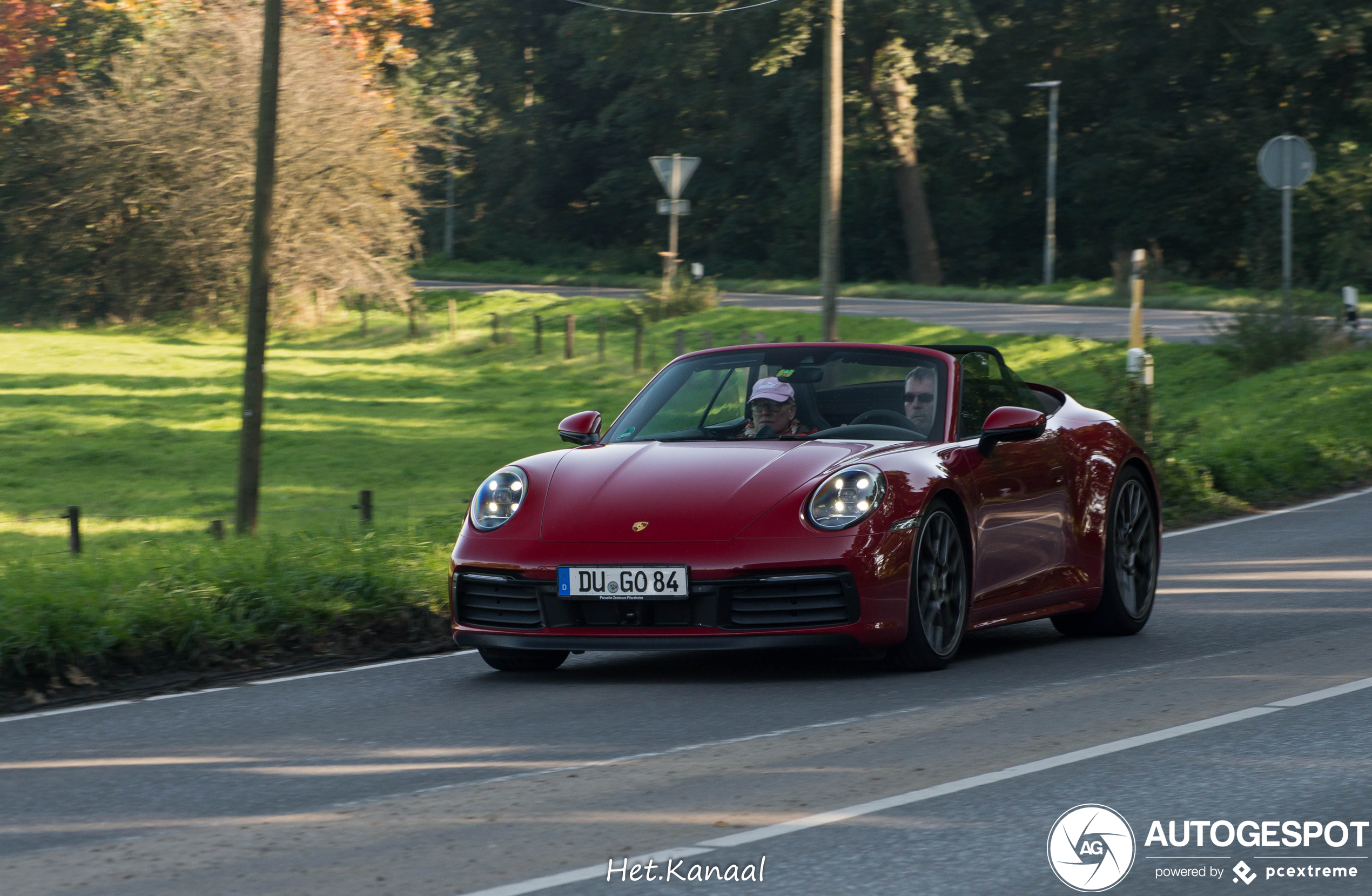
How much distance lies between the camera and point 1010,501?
830 centimetres

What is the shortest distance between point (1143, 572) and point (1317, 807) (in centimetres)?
412

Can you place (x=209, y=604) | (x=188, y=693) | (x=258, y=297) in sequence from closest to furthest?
(x=188, y=693), (x=209, y=604), (x=258, y=297)

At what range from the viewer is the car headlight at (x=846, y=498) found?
738 cm

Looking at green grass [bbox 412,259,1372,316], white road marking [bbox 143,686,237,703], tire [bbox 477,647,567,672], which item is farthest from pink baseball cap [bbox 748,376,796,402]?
green grass [bbox 412,259,1372,316]

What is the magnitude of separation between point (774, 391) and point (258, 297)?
19.9 feet

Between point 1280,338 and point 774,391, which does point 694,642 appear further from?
point 1280,338

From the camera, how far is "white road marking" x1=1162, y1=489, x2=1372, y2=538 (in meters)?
14.1

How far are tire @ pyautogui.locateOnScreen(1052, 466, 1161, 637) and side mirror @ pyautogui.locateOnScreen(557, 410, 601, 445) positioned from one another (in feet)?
7.80

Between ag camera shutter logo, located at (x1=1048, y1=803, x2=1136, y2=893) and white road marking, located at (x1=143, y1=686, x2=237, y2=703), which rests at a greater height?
ag camera shutter logo, located at (x1=1048, y1=803, x2=1136, y2=893)

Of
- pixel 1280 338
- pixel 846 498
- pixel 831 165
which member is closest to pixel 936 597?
pixel 846 498

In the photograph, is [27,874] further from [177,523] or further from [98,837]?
[177,523]

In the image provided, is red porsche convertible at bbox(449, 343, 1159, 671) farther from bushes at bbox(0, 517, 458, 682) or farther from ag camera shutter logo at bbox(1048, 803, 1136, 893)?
ag camera shutter logo at bbox(1048, 803, 1136, 893)

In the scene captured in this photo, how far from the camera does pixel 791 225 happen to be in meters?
66.1

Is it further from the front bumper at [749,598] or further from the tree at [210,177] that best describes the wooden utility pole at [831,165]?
the tree at [210,177]
